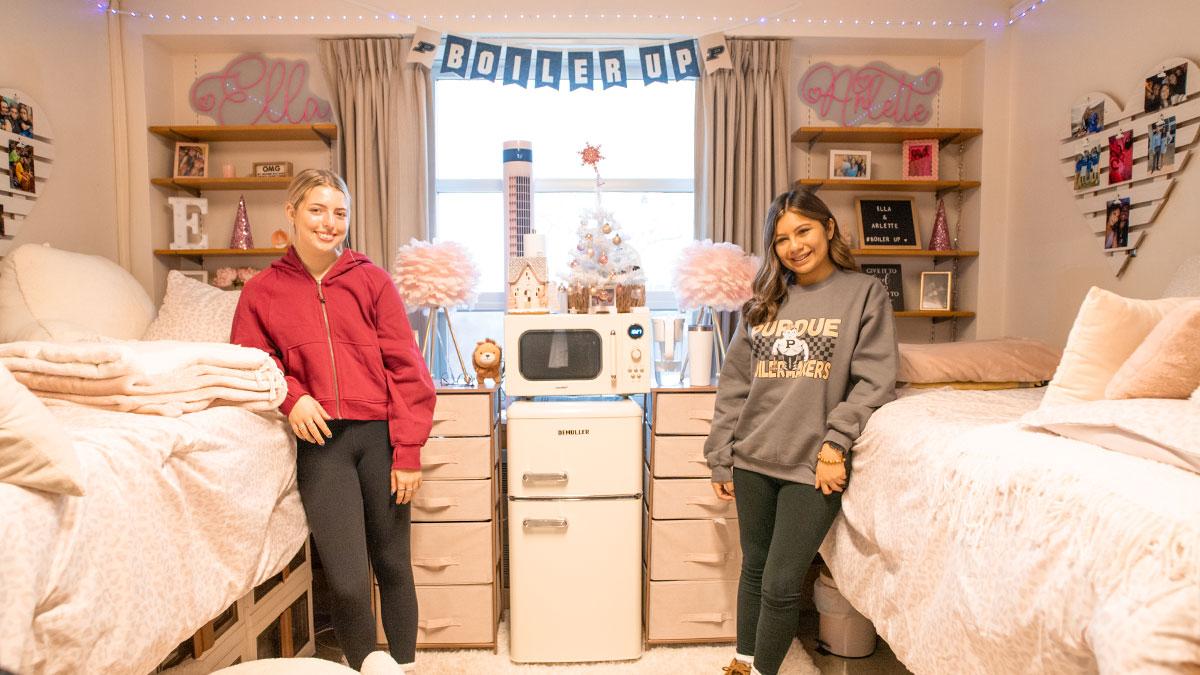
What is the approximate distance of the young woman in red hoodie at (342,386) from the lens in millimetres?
1604

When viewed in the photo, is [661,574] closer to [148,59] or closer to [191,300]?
[191,300]

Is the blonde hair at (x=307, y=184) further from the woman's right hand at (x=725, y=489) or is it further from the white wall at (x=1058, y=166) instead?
the white wall at (x=1058, y=166)

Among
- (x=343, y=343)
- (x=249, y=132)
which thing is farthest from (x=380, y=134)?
(x=343, y=343)

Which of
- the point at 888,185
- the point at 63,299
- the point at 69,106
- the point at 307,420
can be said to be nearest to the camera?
the point at 307,420

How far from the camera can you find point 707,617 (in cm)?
214

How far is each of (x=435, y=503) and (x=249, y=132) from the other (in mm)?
1621

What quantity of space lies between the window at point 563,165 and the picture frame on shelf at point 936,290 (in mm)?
953

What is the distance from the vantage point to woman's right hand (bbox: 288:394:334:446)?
5.08 ft

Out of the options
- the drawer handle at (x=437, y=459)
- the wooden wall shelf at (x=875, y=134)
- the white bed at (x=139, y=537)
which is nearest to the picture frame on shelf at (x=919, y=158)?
the wooden wall shelf at (x=875, y=134)

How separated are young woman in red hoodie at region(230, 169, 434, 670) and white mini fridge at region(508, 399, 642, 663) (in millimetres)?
458

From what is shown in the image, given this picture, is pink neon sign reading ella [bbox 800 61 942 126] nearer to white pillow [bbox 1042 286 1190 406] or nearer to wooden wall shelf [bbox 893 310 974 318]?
wooden wall shelf [bbox 893 310 974 318]

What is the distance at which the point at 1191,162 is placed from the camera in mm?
1815

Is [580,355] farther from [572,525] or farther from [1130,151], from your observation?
[1130,151]

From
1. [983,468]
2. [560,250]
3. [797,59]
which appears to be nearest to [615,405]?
[560,250]
